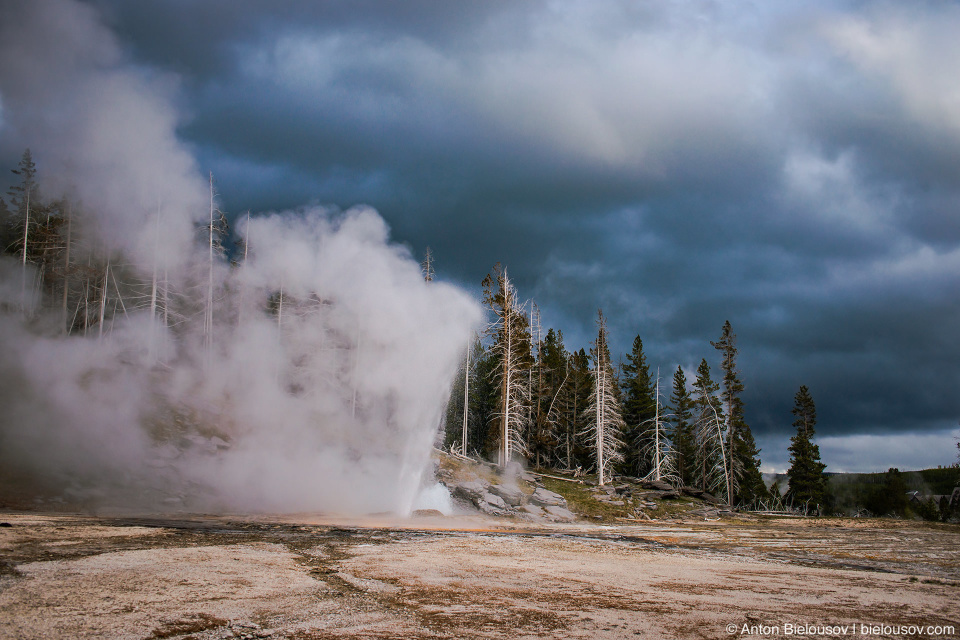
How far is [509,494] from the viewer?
29656 millimetres

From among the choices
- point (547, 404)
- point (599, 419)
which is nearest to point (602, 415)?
point (599, 419)

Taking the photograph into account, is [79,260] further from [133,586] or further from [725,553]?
[725,553]

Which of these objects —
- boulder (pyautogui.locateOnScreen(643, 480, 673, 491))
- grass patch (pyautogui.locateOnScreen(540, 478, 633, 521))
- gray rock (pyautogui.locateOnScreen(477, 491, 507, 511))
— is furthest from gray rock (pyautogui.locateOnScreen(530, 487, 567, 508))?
boulder (pyautogui.locateOnScreen(643, 480, 673, 491))

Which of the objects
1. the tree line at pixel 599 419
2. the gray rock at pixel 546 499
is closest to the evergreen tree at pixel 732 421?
the tree line at pixel 599 419

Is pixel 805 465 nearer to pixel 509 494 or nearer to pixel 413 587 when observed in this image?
pixel 509 494

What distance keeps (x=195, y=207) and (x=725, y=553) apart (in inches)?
1424

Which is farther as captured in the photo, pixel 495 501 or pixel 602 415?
pixel 602 415

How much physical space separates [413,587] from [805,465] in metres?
51.0

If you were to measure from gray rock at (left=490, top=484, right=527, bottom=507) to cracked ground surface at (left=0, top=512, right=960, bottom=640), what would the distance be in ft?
46.9

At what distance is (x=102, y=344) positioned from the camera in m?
33.7

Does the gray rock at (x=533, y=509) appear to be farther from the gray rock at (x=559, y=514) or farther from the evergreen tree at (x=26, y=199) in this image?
the evergreen tree at (x=26, y=199)

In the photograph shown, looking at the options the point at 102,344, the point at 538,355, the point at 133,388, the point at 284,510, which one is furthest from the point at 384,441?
the point at 538,355

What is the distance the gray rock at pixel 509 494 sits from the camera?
29.3 m

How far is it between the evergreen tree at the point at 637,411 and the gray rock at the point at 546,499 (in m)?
18.9
